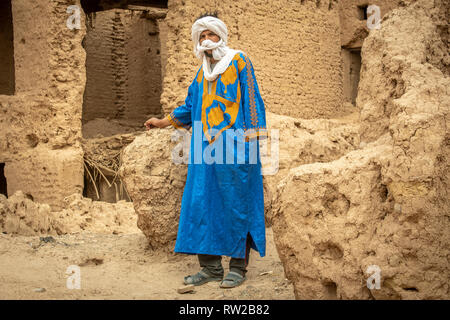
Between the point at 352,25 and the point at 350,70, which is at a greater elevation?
the point at 352,25

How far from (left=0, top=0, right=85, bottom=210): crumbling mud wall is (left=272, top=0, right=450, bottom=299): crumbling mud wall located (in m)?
5.20

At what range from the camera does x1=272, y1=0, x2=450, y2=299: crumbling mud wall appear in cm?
208

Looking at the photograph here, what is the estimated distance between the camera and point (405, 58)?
2.64m

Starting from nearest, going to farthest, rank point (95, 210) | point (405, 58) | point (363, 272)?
point (363, 272) → point (405, 58) → point (95, 210)

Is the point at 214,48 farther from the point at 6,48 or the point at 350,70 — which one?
the point at 350,70

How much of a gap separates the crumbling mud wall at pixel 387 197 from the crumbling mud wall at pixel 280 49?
466cm

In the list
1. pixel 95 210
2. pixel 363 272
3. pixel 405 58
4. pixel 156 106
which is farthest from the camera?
pixel 156 106

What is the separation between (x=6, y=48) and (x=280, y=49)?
205 inches

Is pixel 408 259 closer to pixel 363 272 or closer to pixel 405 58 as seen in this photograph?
pixel 363 272

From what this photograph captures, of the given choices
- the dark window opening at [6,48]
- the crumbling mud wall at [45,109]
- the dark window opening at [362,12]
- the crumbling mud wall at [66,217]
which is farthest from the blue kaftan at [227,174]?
the dark window opening at [362,12]

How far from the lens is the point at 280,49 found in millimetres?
8727

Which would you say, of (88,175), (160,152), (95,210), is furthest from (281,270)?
(88,175)

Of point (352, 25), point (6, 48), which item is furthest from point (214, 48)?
point (352, 25)

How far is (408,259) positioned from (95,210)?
5355 mm
